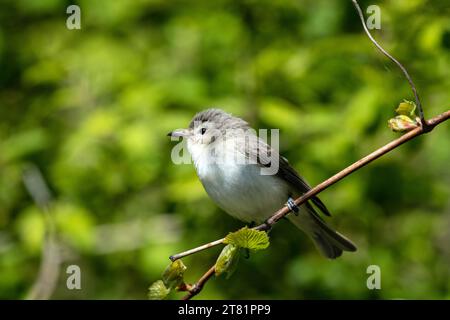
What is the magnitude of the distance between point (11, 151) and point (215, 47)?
197cm

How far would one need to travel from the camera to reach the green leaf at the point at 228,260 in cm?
236

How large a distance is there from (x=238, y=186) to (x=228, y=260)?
1616mm

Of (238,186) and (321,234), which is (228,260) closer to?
(238,186)

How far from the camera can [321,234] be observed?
185 inches

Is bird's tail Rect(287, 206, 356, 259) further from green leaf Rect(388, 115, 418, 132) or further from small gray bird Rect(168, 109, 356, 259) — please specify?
green leaf Rect(388, 115, 418, 132)

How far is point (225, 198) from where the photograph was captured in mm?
3969

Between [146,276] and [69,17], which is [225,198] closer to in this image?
[146,276]

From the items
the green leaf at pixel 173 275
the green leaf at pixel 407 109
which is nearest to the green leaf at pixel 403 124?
the green leaf at pixel 407 109

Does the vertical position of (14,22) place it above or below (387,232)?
above

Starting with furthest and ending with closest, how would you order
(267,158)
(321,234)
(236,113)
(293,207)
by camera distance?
(236,113) → (321,234) → (267,158) → (293,207)

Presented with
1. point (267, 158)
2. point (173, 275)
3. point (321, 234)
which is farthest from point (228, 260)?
point (321, 234)

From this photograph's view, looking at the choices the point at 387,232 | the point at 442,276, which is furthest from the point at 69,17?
the point at 442,276

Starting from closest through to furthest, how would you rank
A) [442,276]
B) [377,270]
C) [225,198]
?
[225,198], [377,270], [442,276]

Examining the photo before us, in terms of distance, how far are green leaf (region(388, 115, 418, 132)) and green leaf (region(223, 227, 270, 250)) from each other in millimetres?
593
